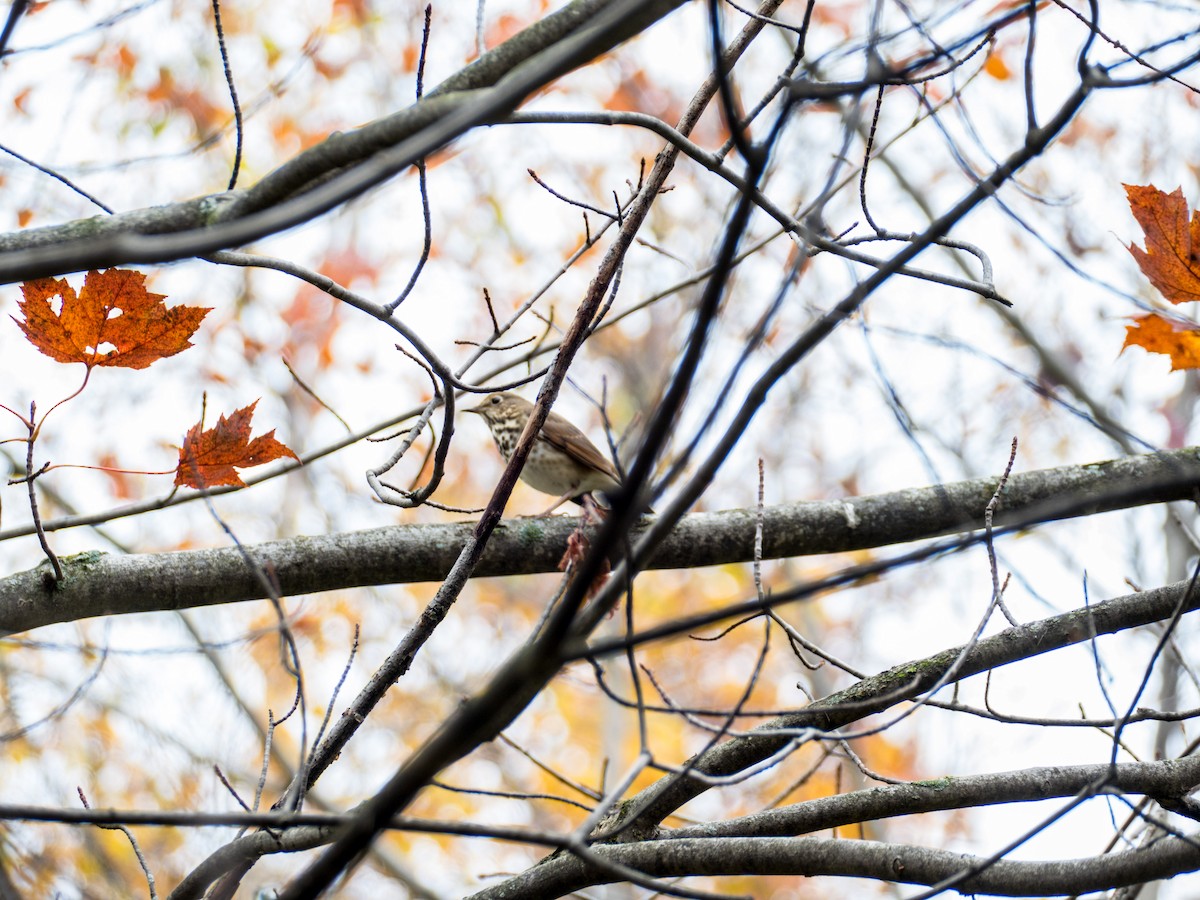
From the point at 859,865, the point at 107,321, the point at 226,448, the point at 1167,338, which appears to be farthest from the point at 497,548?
the point at 1167,338

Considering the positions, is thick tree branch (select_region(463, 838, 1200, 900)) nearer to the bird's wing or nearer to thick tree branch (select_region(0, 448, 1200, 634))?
thick tree branch (select_region(0, 448, 1200, 634))

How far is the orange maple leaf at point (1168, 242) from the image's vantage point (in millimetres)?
2178

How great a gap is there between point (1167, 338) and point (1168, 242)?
210 millimetres

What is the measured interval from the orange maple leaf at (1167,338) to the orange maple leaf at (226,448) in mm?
1871

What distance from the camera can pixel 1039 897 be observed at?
1736mm

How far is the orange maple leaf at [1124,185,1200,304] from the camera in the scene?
7.14 feet

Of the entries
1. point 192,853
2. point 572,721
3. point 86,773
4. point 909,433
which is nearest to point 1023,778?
point 909,433

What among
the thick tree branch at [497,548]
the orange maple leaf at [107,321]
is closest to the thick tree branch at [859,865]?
the thick tree branch at [497,548]

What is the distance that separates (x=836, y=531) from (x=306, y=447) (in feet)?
19.5

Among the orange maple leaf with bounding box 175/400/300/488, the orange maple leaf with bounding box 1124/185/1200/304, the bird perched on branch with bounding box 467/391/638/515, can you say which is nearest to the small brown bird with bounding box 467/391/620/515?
the bird perched on branch with bounding box 467/391/638/515

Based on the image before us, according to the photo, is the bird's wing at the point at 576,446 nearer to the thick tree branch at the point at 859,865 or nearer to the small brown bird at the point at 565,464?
the small brown bird at the point at 565,464

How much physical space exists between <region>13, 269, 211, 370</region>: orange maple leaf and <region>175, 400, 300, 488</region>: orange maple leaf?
0.60ft

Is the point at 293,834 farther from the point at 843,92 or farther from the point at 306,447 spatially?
the point at 306,447

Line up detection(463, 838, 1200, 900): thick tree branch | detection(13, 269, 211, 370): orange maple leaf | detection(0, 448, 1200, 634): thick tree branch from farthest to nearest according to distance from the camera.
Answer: detection(0, 448, 1200, 634): thick tree branch
detection(13, 269, 211, 370): orange maple leaf
detection(463, 838, 1200, 900): thick tree branch
